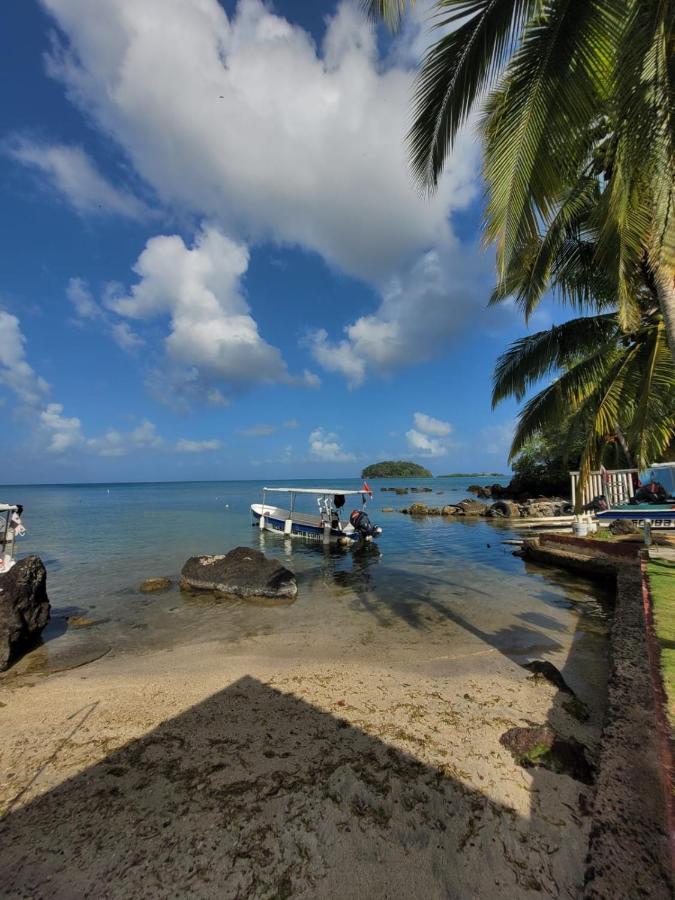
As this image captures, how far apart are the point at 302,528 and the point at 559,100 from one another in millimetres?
23978

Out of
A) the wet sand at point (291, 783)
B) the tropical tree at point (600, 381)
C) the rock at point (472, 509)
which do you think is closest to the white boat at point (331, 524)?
the tropical tree at point (600, 381)

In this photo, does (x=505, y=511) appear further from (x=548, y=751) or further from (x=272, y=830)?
(x=272, y=830)

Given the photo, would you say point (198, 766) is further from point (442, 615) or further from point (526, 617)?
point (526, 617)

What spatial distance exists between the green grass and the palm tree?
396 centimetres

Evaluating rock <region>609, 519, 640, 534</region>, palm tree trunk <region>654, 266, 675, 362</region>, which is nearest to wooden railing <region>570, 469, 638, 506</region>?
rock <region>609, 519, 640, 534</region>

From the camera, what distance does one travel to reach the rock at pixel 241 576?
11914mm

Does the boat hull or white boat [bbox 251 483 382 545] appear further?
the boat hull

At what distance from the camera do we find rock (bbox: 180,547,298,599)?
1191 cm

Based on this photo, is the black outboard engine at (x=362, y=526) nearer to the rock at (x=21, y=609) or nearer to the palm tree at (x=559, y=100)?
the rock at (x=21, y=609)

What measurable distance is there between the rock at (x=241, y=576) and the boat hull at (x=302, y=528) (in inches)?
378

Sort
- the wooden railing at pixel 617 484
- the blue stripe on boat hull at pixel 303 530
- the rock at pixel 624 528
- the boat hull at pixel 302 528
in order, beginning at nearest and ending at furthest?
the rock at pixel 624 528, the wooden railing at pixel 617 484, the boat hull at pixel 302 528, the blue stripe on boat hull at pixel 303 530

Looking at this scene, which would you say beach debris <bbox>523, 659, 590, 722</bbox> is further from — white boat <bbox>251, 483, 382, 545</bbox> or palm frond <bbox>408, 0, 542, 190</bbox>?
white boat <bbox>251, 483, 382, 545</bbox>

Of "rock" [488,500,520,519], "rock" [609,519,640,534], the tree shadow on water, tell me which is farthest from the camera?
"rock" [488,500,520,519]

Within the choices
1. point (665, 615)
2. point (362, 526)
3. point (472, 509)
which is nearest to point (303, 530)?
point (362, 526)
